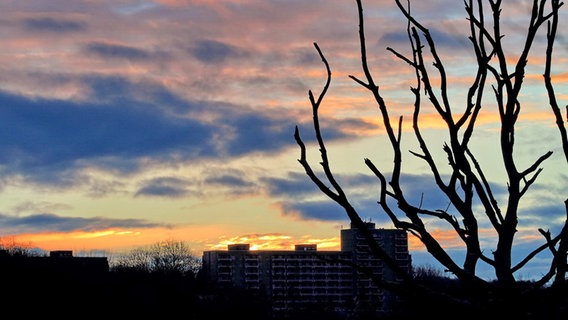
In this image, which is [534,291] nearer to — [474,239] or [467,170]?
[474,239]

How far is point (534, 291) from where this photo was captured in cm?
327

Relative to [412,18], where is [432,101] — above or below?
below

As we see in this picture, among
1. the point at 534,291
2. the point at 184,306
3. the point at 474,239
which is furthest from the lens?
the point at 184,306

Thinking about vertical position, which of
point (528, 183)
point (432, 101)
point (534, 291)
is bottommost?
point (534, 291)

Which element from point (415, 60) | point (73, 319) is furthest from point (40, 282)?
point (415, 60)

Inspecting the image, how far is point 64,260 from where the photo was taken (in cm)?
9481

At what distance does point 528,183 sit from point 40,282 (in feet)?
214

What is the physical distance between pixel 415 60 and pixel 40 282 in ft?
213

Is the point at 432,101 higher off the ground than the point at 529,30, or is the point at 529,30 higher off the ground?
the point at 529,30

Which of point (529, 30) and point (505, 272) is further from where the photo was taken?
point (529, 30)

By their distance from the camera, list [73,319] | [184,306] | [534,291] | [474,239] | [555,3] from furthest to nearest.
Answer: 1. [184,306]
2. [73,319]
3. [555,3]
4. [474,239]
5. [534,291]

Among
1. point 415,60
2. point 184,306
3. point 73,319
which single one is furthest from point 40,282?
point 415,60

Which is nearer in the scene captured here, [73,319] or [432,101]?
[432,101]

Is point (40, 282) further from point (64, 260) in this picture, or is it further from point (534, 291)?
point (534, 291)
